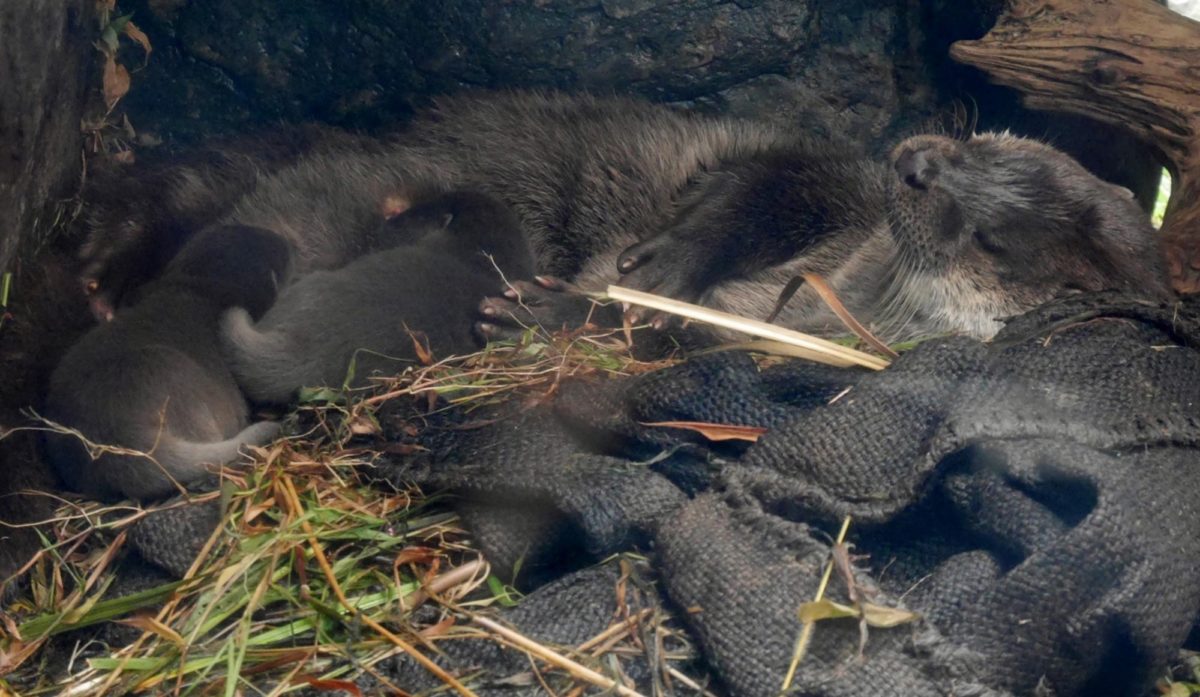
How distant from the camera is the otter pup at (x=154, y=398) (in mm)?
2277

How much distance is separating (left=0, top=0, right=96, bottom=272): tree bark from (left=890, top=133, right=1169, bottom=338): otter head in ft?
7.61

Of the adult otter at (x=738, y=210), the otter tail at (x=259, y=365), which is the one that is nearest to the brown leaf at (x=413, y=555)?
the otter tail at (x=259, y=365)

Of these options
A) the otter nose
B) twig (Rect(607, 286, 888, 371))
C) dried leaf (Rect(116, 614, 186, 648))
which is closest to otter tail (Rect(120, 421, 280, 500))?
dried leaf (Rect(116, 614, 186, 648))

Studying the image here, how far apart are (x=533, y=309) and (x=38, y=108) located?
1.35 metres

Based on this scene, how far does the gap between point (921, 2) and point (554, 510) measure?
2.58 metres

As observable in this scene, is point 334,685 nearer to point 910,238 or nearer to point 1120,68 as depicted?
point 910,238

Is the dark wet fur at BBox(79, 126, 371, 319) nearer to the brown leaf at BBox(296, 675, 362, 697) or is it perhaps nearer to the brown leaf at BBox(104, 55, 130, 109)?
the brown leaf at BBox(104, 55, 130, 109)

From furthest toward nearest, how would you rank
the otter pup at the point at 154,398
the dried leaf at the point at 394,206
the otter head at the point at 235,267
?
1. the dried leaf at the point at 394,206
2. the otter head at the point at 235,267
3. the otter pup at the point at 154,398

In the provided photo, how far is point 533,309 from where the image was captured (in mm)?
3027

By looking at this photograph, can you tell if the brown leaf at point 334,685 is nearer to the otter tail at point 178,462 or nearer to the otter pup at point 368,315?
the otter tail at point 178,462

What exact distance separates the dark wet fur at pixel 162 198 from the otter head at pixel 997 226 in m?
1.85

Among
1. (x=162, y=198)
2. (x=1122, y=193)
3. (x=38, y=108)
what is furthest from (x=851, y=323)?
(x=162, y=198)

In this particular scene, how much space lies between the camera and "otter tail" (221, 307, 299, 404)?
255 centimetres

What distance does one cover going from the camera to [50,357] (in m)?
2.55
